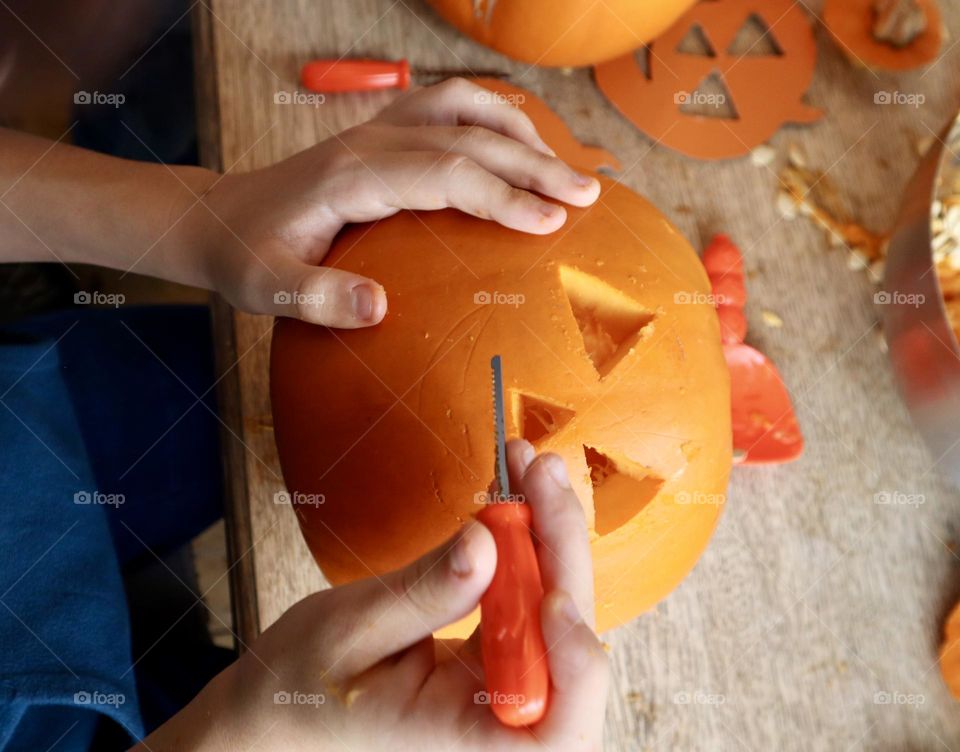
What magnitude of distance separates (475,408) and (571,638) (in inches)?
7.4

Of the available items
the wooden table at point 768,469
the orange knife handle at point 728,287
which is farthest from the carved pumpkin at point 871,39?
the orange knife handle at point 728,287

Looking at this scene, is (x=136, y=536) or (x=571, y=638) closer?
(x=571, y=638)

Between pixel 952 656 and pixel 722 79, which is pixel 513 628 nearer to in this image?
pixel 952 656

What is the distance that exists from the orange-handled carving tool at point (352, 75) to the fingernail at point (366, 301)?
33 centimetres

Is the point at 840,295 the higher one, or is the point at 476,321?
the point at 476,321

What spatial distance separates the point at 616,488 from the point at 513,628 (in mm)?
203

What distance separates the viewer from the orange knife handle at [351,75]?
2.53 feet

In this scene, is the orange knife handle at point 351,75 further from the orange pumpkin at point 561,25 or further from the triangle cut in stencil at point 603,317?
the triangle cut in stencil at point 603,317

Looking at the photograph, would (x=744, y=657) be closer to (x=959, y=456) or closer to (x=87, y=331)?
(x=959, y=456)

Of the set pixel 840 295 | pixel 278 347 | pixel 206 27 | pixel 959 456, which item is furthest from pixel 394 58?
pixel 959 456

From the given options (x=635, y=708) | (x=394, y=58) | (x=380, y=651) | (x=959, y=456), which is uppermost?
(x=394, y=58)

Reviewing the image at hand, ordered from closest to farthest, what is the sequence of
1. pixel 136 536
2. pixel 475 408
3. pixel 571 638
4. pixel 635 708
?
pixel 571 638
pixel 475 408
pixel 635 708
pixel 136 536

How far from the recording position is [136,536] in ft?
2.58

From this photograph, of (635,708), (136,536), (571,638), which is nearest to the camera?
(571,638)
